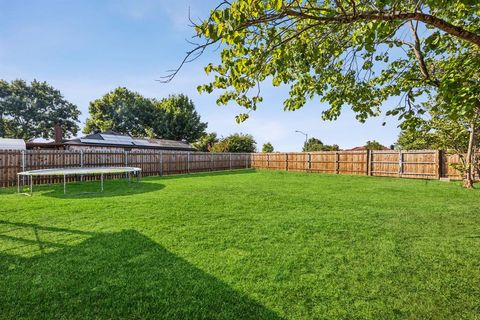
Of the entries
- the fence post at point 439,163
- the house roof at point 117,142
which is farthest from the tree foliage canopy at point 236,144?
the fence post at point 439,163

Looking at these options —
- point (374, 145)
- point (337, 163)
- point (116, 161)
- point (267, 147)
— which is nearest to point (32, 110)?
point (116, 161)

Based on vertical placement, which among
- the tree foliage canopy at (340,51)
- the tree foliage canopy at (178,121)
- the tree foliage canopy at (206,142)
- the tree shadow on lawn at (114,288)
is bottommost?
the tree shadow on lawn at (114,288)

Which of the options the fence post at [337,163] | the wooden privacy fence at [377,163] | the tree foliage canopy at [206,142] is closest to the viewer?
the wooden privacy fence at [377,163]

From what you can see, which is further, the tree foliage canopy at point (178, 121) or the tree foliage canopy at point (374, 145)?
the tree foliage canopy at point (374, 145)

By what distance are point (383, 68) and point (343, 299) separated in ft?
13.6

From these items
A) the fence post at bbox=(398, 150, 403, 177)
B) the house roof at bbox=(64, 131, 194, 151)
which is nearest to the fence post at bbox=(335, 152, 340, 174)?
the fence post at bbox=(398, 150, 403, 177)

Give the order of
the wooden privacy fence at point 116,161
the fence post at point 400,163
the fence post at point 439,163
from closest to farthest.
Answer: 1. the wooden privacy fence at point 116,161
2. the fence post at point 439,163
3. the fence post at point 400,163

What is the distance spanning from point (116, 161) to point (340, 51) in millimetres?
15294

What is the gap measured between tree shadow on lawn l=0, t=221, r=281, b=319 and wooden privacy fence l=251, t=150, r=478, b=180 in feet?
42.2

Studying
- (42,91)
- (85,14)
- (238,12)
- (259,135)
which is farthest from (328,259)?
(42,91)

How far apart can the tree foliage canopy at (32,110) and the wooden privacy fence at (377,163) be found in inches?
1213

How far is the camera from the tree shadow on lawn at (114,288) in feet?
7.14

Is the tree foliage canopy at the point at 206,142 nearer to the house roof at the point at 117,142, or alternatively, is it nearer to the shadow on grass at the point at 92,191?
the house roof at the point at 117,142

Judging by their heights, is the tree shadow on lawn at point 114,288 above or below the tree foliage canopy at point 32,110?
below
